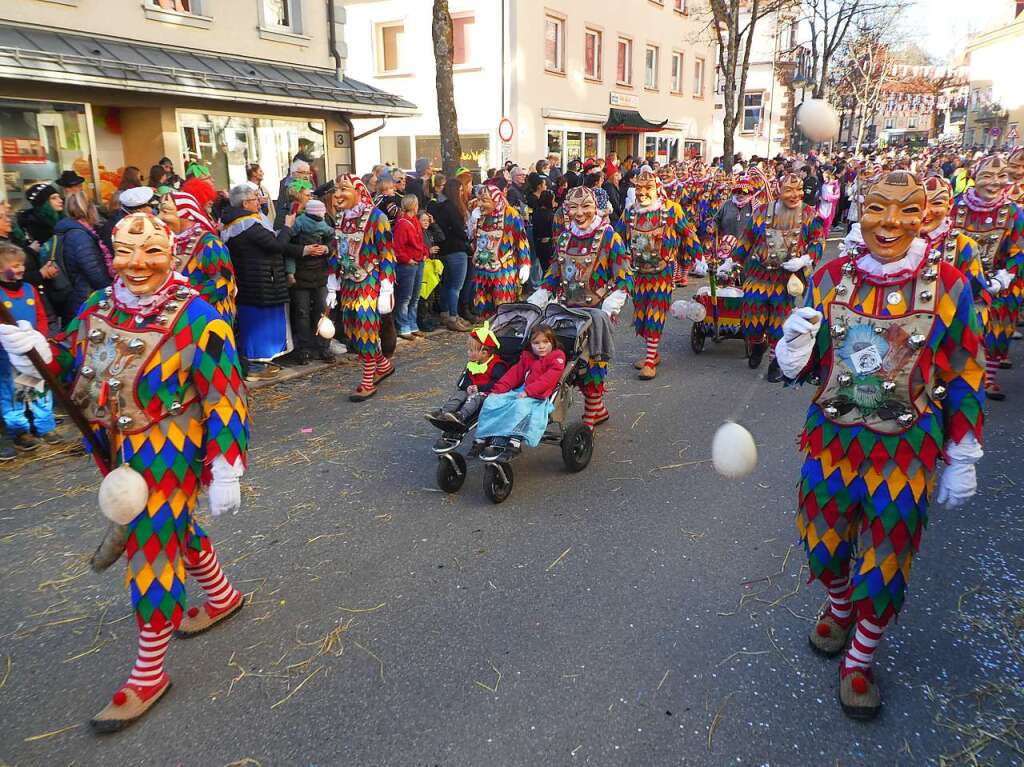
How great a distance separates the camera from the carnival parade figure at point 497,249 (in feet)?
30.6

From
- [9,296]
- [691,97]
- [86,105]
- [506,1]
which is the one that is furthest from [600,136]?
[9,296]

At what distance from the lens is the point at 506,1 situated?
73.7ft

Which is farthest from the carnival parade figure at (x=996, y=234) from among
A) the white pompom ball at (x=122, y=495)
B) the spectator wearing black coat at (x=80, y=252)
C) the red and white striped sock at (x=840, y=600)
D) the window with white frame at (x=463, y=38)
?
the window with white frame at (x=463, y=38)

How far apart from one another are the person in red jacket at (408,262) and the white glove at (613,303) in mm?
3718

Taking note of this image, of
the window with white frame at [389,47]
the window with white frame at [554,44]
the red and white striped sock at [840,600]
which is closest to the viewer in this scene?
the red and white striped sock at [840,600]

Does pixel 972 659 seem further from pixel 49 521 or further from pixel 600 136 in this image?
pixel 600 136

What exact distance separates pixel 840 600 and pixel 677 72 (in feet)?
113

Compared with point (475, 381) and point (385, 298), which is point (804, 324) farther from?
point (385, 298)

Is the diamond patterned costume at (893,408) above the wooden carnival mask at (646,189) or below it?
below

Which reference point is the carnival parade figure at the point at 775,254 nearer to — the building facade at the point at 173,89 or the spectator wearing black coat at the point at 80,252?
the spectator wearing black coat at the point at 80,252

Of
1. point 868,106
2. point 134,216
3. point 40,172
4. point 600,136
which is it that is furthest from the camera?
point 868,106

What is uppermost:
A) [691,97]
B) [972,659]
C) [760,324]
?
[691,97]

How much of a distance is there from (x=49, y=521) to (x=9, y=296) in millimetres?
1838

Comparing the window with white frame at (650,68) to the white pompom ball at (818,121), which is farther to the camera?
the window with white frame at (650,68)
